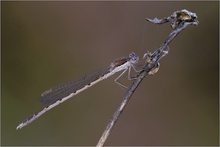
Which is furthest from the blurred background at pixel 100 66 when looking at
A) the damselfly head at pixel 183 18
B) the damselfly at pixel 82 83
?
the damselfly head at pixel 183 18

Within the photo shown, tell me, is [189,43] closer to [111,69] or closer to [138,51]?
[138,51]

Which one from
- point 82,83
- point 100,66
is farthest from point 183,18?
point 100,66

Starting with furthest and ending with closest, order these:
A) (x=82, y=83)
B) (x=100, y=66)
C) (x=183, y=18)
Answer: (x=100, y=66) < (x=82, y=83) < (x=183, y=18)

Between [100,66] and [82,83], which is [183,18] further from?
[100,66]

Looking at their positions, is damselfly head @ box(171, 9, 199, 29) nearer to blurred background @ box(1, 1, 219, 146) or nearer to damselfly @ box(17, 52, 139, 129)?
damselfly @ box(17, 52, 139, 129)

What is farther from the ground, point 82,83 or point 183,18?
point 183,18

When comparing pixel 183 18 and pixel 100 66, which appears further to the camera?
pixel 100 66

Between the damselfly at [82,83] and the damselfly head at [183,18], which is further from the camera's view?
the damselfly at [82,83]

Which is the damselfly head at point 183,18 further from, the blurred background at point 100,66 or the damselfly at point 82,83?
the blurred background at point 100,66
